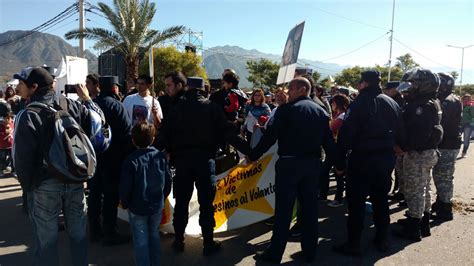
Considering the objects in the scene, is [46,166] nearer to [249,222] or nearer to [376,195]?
[249,222]

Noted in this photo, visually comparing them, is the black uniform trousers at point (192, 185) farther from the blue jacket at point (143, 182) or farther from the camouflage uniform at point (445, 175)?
the camouflage uniform at point (445, 175)

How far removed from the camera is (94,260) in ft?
13.6

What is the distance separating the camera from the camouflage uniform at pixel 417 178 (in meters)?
4.87

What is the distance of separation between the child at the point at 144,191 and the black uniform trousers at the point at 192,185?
0.59 metres

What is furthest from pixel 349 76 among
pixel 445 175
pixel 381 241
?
pixel 381 241

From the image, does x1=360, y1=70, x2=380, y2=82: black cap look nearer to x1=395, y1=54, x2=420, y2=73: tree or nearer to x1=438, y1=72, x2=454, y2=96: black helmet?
x1=438, y1=72, x2=454, y2=96: black helmet

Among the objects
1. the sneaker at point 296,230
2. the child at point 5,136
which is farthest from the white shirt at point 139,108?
the child at point 5,136

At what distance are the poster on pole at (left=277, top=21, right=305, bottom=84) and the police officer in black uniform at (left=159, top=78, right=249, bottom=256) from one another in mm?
1666

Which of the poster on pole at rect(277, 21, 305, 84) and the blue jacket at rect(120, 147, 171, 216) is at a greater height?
the poster on pole at rect(277, 21, 305, 84)

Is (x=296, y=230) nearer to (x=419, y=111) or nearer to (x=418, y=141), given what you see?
(x=418, y=141)

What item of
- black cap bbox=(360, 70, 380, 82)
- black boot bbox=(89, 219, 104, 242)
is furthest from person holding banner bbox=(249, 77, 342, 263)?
black boot bbox=(89, 219, 104, 242)

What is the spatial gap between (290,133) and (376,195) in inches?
58.0

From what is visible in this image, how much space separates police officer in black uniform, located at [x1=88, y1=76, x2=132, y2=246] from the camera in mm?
4605

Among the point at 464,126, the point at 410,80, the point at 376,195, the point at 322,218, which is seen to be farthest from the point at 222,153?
the point at 464,126
